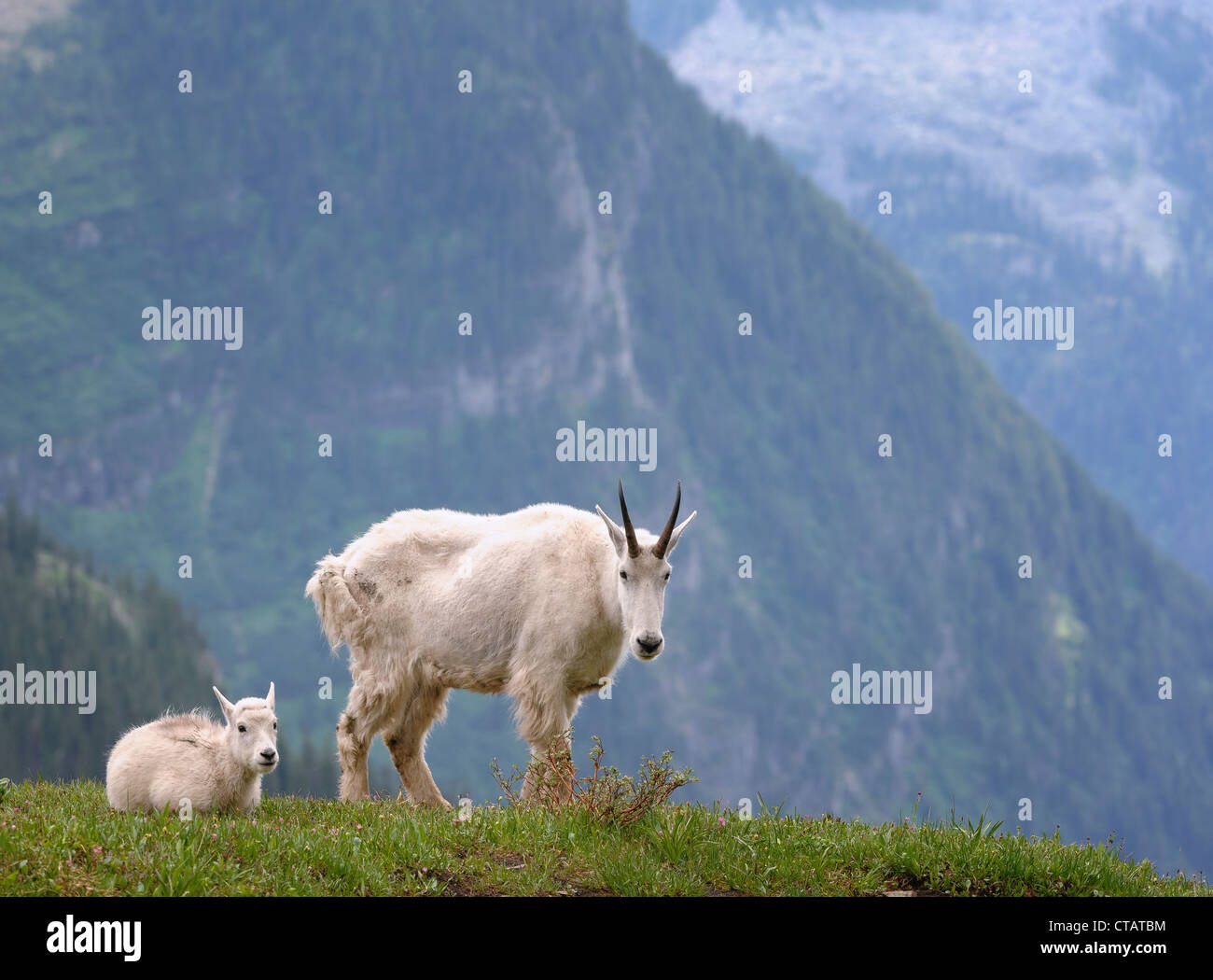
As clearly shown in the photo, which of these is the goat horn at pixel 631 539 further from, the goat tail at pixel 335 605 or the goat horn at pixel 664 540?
the goat tail at pixel 335 605

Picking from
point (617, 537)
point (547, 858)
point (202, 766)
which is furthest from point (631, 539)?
point (202, 766)

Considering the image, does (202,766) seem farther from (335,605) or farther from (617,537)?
(617,537)

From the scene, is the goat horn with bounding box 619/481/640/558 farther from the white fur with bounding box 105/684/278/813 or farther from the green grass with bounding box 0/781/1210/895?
the white fur with bounding box 105/684/278/813

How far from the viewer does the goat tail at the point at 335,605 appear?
13.0m

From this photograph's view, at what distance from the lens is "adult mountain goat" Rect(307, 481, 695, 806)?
1204 centimetres

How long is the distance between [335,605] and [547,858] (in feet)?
A: 16.4

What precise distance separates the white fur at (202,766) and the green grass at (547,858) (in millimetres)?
639

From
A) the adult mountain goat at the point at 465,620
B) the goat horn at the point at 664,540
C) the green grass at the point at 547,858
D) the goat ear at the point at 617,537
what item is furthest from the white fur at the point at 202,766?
the goat horn at the point at 664,540

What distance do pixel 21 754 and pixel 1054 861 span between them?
4026 inches

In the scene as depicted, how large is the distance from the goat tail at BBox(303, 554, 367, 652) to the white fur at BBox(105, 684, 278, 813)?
7.48ft
